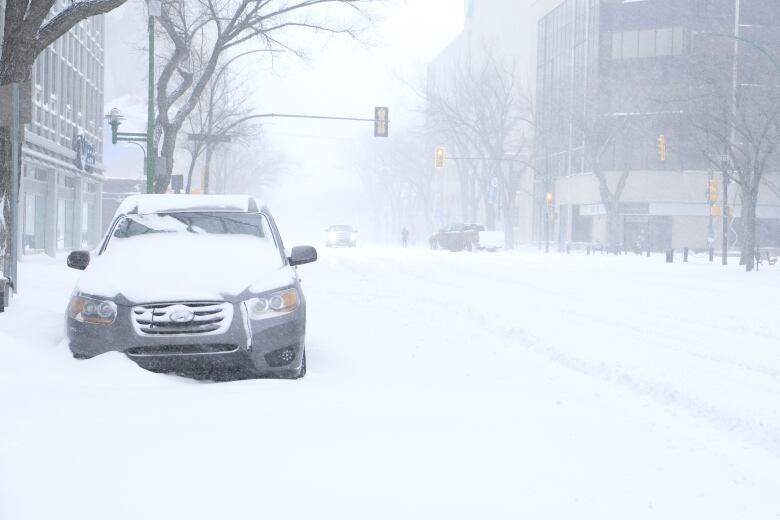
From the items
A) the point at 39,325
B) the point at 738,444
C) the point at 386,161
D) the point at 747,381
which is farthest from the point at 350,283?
the point at 386,161

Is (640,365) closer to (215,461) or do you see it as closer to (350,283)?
(215,461)

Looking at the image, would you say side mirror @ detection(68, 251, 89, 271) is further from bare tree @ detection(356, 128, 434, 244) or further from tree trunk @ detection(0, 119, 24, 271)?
bare tree @ detection(356, 128, 434, 244)

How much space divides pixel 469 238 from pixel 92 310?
4925 cm

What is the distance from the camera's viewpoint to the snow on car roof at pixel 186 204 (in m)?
9.02

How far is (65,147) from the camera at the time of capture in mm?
37312

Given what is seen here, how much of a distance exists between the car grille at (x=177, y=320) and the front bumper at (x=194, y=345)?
0.12 ft

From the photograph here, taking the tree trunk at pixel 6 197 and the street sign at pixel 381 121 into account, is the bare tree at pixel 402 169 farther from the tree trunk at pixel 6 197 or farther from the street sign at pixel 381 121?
the tree trunk at pixel 6 197

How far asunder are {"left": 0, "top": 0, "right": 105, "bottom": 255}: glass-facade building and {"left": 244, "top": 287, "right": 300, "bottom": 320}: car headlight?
937 inches

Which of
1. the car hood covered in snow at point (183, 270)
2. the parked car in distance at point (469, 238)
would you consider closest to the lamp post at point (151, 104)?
the car hood covered in snow at point (183, 270)

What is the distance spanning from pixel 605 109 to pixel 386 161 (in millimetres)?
31404

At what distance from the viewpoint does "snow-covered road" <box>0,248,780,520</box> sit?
14.8ft

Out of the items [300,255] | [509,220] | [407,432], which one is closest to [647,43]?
[509,220]

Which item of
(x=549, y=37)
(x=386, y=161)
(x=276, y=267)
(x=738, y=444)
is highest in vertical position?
(x=549, y=37)

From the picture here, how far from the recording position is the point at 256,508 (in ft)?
14.1
